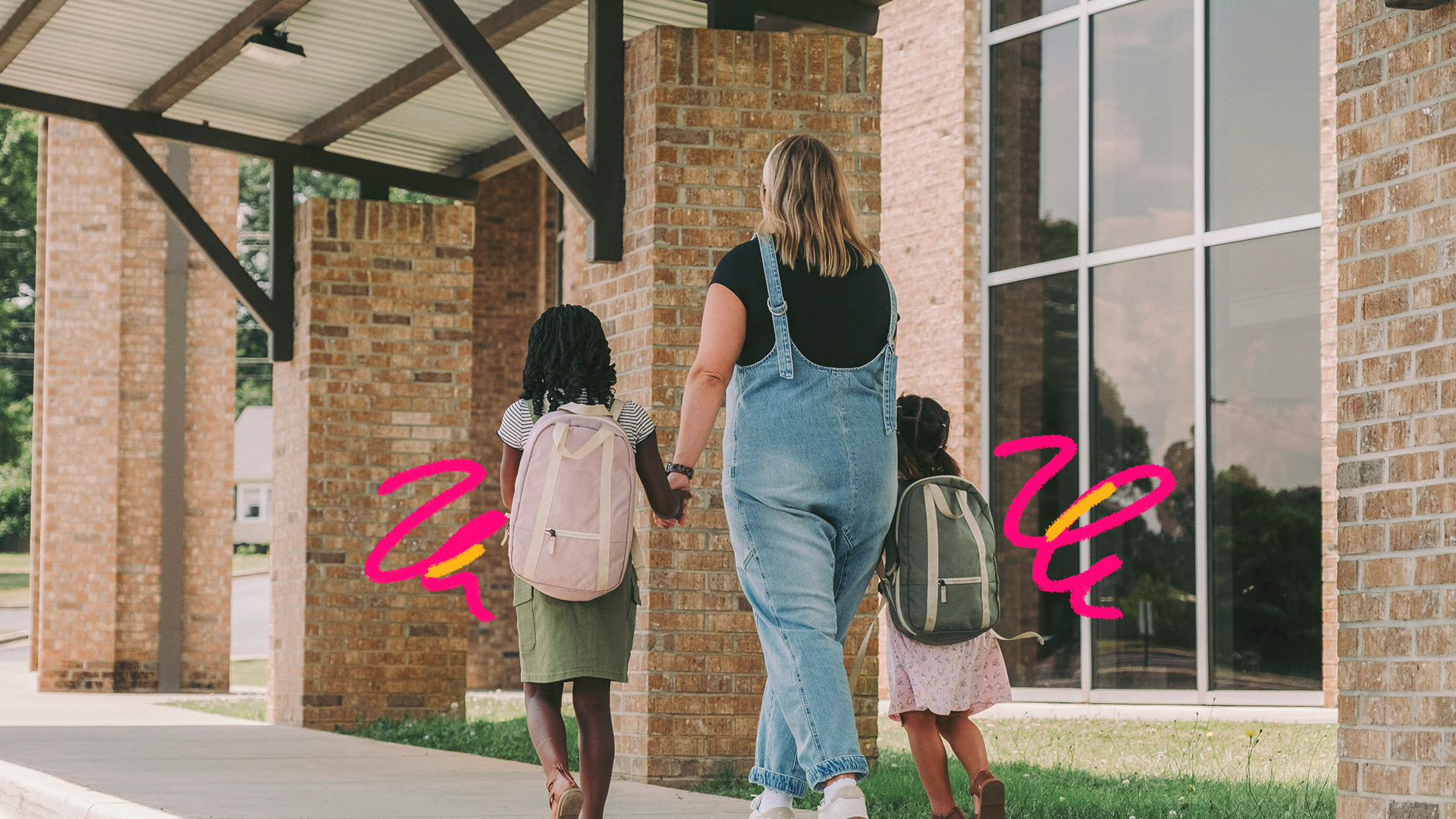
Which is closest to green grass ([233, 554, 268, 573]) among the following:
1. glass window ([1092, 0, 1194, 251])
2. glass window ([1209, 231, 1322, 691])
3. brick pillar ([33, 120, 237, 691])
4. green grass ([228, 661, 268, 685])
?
green grass ([228, 661, 268, 685])

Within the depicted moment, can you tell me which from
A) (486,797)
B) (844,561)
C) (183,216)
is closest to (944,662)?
(844,561)

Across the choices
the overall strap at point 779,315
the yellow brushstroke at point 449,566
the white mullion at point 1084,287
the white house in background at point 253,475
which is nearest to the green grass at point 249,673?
the yellow brushstroke at point 449,566

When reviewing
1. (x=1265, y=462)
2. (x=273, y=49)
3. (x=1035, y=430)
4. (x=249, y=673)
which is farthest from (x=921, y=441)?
(x=249, y=673)

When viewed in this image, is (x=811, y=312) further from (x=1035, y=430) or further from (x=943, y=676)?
(x=1035, y=430)

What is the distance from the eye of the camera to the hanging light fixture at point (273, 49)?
9.63 metres

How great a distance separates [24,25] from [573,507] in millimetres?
6707

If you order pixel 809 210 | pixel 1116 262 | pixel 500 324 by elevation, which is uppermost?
pixel 1116 262

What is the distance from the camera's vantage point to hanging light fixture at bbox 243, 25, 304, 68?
9.63m

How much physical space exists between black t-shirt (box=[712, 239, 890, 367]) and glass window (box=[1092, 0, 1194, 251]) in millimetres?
9976

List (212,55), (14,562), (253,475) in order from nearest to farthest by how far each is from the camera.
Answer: (212,55) < (14,562) < (253,475)

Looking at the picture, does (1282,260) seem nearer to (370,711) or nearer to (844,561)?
(370,711)

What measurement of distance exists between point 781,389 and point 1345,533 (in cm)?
162

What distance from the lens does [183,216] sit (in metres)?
11.3

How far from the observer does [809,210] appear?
4320 millimetres
